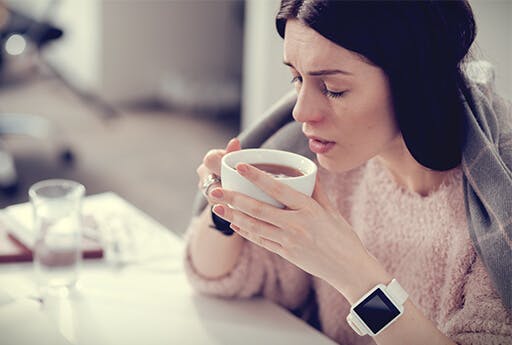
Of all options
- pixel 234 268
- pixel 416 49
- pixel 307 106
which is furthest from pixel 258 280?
pixel 416 49

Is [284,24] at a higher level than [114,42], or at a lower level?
higher

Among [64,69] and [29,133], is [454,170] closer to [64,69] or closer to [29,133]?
[29,133]

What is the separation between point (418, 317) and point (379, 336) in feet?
0.18

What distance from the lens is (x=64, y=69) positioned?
4449 mm

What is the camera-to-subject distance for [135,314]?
0.92m

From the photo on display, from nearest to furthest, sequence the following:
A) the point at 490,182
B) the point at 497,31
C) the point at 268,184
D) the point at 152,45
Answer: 1. the point at 268,184
2. the point at 490,182
3. the point at 497,31
4. the point at 152,45

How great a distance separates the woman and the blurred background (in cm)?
156

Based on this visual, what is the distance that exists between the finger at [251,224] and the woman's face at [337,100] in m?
0.17

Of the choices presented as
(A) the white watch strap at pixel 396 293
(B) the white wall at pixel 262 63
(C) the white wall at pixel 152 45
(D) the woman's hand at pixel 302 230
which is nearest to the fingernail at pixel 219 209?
(D) the woman's hand at pixel 302 230

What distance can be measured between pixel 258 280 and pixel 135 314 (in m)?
0.21

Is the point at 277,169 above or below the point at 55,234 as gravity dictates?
above

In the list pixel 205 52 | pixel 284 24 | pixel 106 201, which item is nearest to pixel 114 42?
pixel 205 52

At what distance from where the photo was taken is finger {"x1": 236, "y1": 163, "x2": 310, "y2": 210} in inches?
28.7

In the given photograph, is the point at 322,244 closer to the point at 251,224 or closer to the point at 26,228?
the point at 251,224
